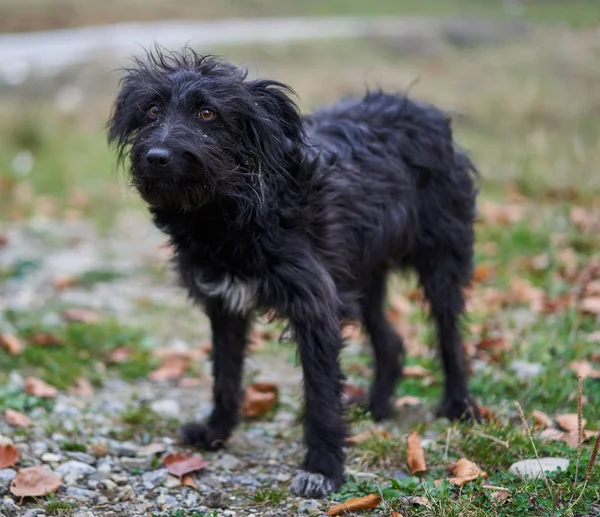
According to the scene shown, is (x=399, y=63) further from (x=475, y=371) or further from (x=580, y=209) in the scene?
(x=475, y=371)

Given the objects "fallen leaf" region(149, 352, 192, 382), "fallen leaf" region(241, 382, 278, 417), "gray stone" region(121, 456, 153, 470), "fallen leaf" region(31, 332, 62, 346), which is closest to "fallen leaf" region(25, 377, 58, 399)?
"fallen leaf" region(31, 332, 62, 346)

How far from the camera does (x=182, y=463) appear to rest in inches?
151

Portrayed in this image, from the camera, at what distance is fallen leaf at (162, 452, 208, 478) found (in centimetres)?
378

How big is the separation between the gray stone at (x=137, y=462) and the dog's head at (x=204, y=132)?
1.34 m

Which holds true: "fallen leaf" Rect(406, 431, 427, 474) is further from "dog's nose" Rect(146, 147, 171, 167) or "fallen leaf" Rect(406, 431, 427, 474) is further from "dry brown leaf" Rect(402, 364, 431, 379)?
"dog's nose" Rect(146, 147, 171, 167)

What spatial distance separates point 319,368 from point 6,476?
152 centimetres

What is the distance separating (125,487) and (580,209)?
5.92 metres

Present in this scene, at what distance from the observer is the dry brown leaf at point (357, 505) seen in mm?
3332

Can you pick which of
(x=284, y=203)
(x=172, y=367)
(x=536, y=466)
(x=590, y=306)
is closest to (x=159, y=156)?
(x=284, y=203)

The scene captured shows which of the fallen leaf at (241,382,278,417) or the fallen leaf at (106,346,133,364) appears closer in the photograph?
the fallen leaf at (241,382,278,417)

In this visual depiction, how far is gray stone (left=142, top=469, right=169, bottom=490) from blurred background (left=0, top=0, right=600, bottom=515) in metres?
0.49

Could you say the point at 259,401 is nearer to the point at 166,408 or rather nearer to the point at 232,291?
the point at 166,408

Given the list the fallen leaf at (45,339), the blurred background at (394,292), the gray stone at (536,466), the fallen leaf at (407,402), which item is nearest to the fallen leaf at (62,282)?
the blurred background at (394,292)

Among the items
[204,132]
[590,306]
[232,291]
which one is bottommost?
[590,306]
